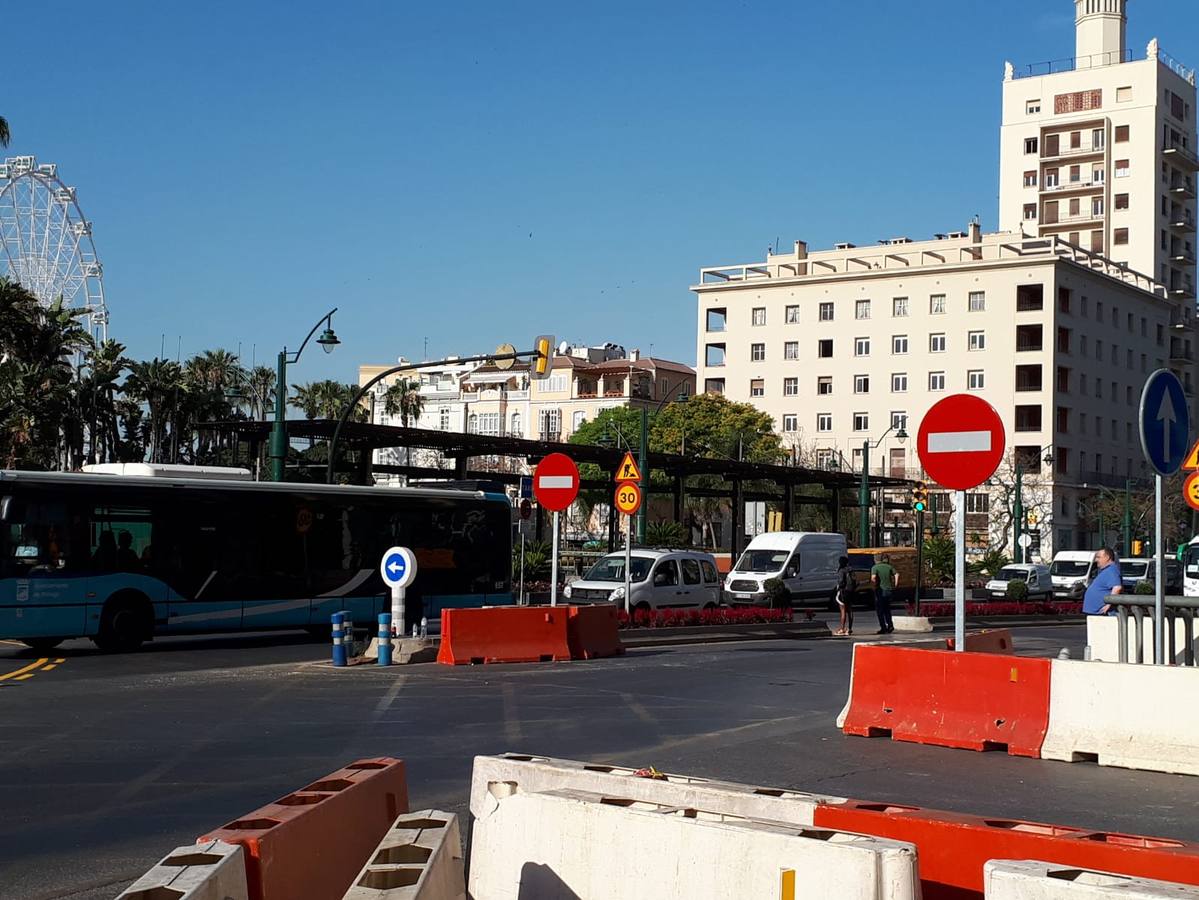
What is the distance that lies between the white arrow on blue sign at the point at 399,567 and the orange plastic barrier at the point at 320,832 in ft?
48.4

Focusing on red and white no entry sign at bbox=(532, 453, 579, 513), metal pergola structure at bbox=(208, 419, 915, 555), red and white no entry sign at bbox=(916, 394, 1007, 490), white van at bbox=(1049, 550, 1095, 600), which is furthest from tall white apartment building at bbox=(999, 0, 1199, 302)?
red and white no entry sign at bbox=(916, 394, 1007, 490)

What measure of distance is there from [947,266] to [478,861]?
92.6 m

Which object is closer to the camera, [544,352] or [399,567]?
[399,567]

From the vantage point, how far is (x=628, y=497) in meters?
25.4

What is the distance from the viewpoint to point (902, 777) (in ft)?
35.2

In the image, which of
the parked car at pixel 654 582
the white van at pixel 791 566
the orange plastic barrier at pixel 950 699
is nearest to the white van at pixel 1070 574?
the white van at pixel 791 566

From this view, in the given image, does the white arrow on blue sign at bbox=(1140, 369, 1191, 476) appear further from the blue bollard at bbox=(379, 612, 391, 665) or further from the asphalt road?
the blue bollard at bbox=(379, 612, 391, 665)

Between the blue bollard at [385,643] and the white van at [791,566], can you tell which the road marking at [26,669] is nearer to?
the blue bollard at [385,643]

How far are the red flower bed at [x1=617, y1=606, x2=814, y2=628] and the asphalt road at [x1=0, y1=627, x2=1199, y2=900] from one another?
651 centimetres

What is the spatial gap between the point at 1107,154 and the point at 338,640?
95640 millimetres

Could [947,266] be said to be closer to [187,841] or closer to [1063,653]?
[1063,653]

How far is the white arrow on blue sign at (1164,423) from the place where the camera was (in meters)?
11.3

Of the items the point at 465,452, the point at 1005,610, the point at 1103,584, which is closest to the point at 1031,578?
the point at 1005,610

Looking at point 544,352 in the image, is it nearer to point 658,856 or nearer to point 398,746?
point 398,746
